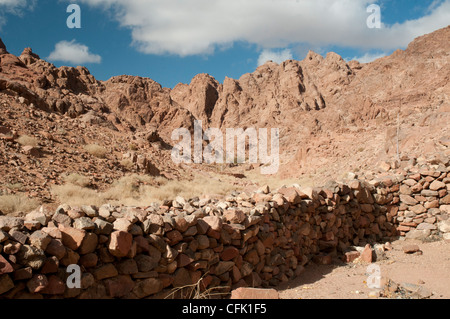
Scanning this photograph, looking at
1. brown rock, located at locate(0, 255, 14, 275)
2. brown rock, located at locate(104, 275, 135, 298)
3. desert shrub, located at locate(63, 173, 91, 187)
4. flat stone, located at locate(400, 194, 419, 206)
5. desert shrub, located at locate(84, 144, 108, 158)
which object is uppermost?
desert shrub, located at locate(84, 144, 108, 158)

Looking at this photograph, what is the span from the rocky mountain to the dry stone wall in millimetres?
2196

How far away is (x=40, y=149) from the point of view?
14352 millimetres

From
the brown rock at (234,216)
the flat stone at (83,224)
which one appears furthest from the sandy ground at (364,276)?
the flat stone at (83,224)

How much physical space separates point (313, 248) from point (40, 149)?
40.4 ft

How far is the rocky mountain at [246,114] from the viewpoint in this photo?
51.0 ft

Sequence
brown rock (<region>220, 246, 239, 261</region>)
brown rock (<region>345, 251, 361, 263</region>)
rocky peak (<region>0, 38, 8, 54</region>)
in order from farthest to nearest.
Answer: rocky peak (<region>0, 38, 8, 54</region>) → brown rock (<region>345, 251, 361, 263</region>) → brown rock (<region>220, 246, 239, 261</region>)

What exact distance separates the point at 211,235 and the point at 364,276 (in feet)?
9.67

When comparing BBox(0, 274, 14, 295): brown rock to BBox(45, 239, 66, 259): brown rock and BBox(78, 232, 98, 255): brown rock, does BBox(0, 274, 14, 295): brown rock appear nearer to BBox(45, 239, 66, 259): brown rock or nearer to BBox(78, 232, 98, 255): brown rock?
BBox(45, 239, 66, 259): brown rock

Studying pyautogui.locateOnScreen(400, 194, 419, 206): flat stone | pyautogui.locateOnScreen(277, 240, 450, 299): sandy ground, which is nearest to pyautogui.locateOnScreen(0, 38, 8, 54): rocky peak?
pyautogui.locateOnScreen(277, 240, 450, 299): sandy ground

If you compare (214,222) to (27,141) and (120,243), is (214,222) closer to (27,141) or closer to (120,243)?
(120,243)

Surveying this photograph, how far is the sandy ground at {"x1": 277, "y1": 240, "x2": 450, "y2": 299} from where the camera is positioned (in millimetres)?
5133

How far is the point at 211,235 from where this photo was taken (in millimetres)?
5062

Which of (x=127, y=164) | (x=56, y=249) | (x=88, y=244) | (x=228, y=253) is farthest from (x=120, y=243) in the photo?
(x=127, y=164)

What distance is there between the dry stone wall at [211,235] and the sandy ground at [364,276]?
0.36 metres
